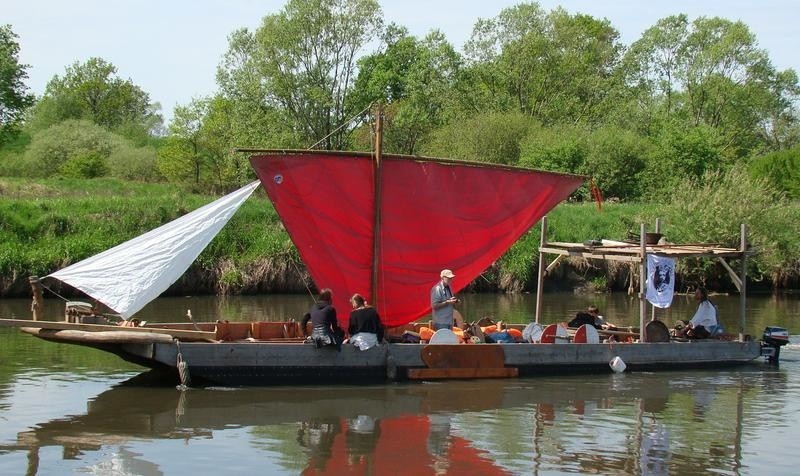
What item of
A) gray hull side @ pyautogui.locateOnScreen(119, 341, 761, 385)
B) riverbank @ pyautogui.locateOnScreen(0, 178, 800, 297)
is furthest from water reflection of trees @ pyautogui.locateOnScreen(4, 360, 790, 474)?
riverbank @ pyautogui.locateOnScreen(0, 178, 800, 297)

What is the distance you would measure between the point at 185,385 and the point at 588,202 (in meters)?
34.0

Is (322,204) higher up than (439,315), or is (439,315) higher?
(322,204)

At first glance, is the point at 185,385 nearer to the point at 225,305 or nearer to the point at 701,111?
the point at 225,305

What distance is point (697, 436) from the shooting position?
15164mm

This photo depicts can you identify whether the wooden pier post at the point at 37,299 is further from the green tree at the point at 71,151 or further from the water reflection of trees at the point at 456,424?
the green tree at the point at 71,151

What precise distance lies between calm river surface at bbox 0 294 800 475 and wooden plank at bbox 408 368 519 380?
0.16 meters

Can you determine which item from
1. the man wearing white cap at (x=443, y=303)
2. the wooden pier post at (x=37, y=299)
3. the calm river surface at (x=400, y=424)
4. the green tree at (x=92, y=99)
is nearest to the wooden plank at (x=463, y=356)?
the calm river surface at (x=400, y=424)

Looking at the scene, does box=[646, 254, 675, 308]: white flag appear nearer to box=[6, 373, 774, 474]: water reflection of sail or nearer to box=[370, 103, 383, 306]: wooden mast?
box=[6, 373, 774, 474]: water reflection of sail

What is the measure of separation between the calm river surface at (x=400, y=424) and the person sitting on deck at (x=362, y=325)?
82 cm

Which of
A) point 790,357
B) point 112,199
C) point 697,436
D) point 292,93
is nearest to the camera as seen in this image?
point 697,436

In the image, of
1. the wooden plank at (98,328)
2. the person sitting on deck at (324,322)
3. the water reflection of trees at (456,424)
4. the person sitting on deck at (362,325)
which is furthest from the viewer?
the person sitting on deck at (362,325)

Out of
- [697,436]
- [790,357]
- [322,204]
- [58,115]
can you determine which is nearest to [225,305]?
[322,204]

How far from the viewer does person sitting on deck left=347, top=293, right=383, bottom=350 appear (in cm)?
1795

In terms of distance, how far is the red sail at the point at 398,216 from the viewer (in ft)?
62.6
